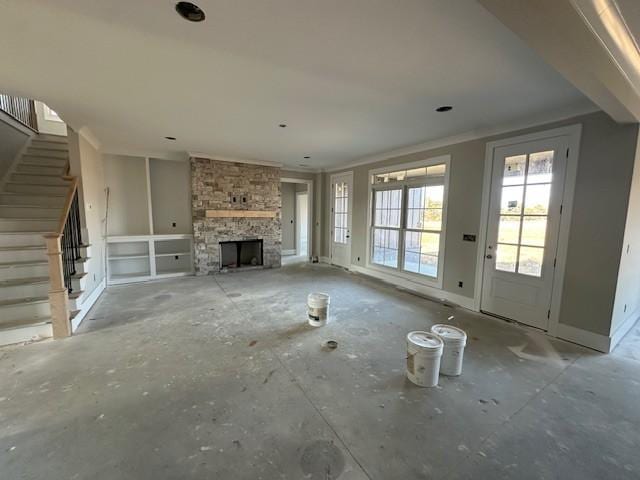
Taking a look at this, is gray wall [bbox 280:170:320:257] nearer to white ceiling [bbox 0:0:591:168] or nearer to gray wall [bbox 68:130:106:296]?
white ceiling [bbox 0:0:591:168]

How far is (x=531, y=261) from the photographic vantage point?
3.37 m

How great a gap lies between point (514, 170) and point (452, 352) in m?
2.59

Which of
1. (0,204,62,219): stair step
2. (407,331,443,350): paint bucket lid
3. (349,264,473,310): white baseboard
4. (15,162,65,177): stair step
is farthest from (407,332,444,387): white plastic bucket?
(15,162,65,177): stair step

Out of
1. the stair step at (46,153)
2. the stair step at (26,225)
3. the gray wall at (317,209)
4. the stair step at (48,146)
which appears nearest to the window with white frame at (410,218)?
the gray wall at (317,209)

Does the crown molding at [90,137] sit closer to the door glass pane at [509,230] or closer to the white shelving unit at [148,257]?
the white shelving unit at [148,257]

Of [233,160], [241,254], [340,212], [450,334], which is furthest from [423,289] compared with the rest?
[233,160]

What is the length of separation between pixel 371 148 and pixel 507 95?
8.29 ft

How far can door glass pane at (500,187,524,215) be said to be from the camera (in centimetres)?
345

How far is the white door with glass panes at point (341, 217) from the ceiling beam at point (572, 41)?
15.2 ft

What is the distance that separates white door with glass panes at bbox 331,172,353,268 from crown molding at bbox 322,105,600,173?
78cm

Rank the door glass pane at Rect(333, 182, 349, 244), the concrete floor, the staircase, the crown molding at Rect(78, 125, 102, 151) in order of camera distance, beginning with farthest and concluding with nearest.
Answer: the door glass pane at Rect(333, 182, 349, 244) → the crown molding at Rect(78, 125, 102, 151) → the staircase → the concrete floor

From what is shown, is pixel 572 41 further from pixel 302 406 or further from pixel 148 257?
pixel 148 257

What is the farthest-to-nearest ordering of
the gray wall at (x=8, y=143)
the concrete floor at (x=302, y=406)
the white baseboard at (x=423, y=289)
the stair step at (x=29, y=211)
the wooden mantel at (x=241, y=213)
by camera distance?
the wooden mantel at (x=241, y=213) < the gray wall at (x=8, y=143) < the white baseboard at (x=423, y=289) < the stair step at (x=29, y=211) < the concrete floor at (x=302, y=406)

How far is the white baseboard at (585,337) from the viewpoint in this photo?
9.30ft
